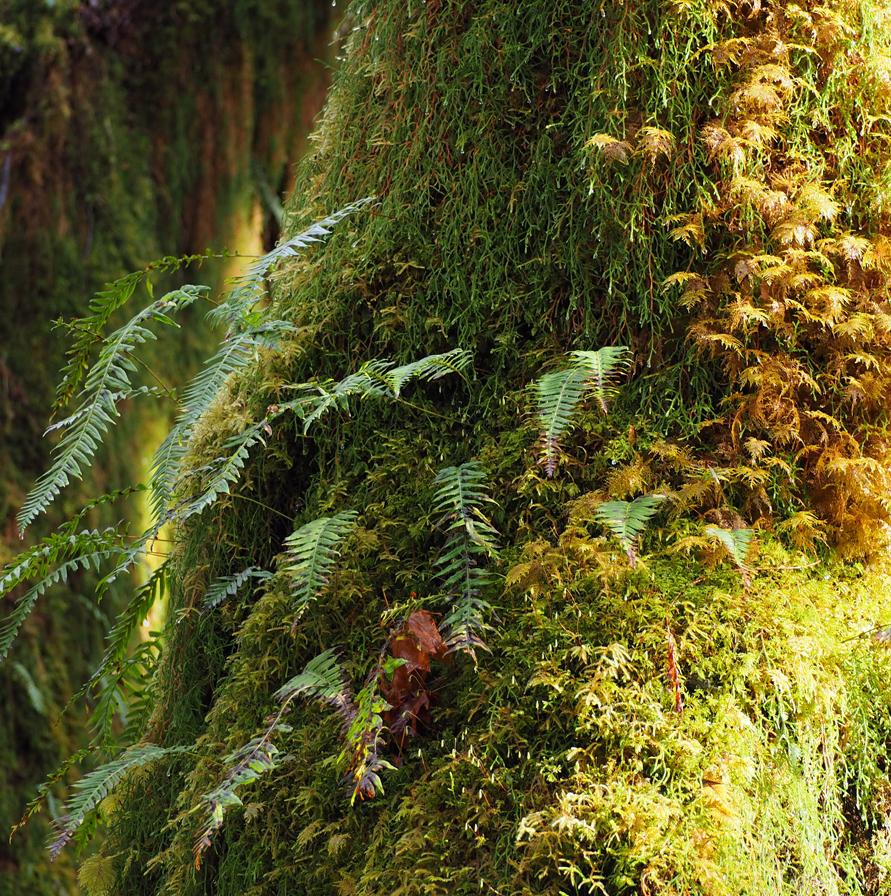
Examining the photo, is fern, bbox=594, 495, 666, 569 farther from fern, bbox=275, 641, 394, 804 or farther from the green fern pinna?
fern, bbox=275, 641, 394, 804

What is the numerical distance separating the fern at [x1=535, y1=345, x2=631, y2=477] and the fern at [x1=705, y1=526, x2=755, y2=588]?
0.28 metres

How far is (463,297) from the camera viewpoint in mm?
1767

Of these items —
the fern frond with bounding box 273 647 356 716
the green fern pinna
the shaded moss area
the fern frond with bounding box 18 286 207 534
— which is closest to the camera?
the green fern pinna

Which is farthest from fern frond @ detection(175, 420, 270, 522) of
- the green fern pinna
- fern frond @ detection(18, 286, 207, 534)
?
fern frond @ detection(18, 286, 207, 534)

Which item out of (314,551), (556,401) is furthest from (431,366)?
(314,551)

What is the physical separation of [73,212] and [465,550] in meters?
4.26

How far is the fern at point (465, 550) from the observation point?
136 centimetres

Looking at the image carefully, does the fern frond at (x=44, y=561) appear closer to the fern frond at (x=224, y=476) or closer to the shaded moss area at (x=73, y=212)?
the fern frond at (x=224, y=476)

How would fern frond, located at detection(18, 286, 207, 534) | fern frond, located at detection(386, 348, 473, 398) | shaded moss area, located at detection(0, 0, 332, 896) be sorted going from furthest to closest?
shaded moss area, located at detection(0, 0, 332, 896) < fern frond, located at detection(18, 286, 207, 534) < fern frond, located at detection(386, 348, 473, 398)

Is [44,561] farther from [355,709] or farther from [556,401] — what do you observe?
Answer: [556,401]

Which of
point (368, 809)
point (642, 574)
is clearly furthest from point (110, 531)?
point (642, 574)

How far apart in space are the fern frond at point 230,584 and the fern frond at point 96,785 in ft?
1.05

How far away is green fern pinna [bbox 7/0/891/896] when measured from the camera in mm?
1282

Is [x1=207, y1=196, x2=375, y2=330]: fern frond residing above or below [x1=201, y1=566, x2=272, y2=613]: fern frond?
above
